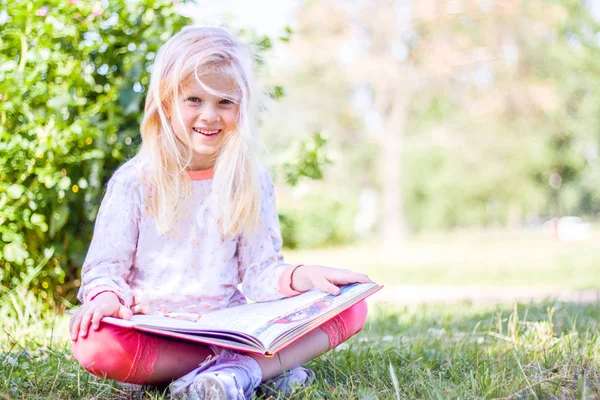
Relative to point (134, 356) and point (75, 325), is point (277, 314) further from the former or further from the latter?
point (75, 325)

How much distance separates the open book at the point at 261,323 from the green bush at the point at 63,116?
1386 millimetres

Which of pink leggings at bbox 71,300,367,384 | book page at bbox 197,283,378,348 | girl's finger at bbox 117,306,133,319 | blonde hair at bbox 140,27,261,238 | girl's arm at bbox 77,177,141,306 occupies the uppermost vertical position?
blonde hair at bbox 140,27,261,238

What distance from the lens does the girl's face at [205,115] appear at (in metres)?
1.97

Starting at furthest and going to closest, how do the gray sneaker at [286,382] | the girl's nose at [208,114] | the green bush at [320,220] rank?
the green bush at [320,220] < the girl's nose at [208,114] < the gray sneaker at [286,382]

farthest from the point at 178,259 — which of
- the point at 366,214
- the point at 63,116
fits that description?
the point at 366,214

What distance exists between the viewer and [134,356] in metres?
1.64

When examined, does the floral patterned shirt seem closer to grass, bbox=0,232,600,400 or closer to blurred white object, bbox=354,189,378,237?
grass, bbox=0,232,600,400

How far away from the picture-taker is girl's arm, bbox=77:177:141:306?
180cm

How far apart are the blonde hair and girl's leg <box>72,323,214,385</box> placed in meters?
0.39

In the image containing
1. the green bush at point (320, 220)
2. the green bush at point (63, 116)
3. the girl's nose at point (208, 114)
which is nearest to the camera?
the girl's nose at point (208, 114)

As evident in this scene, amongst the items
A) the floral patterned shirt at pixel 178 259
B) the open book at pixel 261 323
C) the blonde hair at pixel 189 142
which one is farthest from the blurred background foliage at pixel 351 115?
the open book at pixel 261 323

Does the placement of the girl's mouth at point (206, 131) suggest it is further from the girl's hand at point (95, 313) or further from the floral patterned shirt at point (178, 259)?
the girl's hand at point (95, 313)

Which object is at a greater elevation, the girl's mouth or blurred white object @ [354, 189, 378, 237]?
the girl's mouth

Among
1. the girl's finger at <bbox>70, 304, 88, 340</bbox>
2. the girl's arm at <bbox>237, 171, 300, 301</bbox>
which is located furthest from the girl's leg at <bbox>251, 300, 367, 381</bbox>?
the girl's finger at <bbox>70, 304, 88, 340</bbox>
